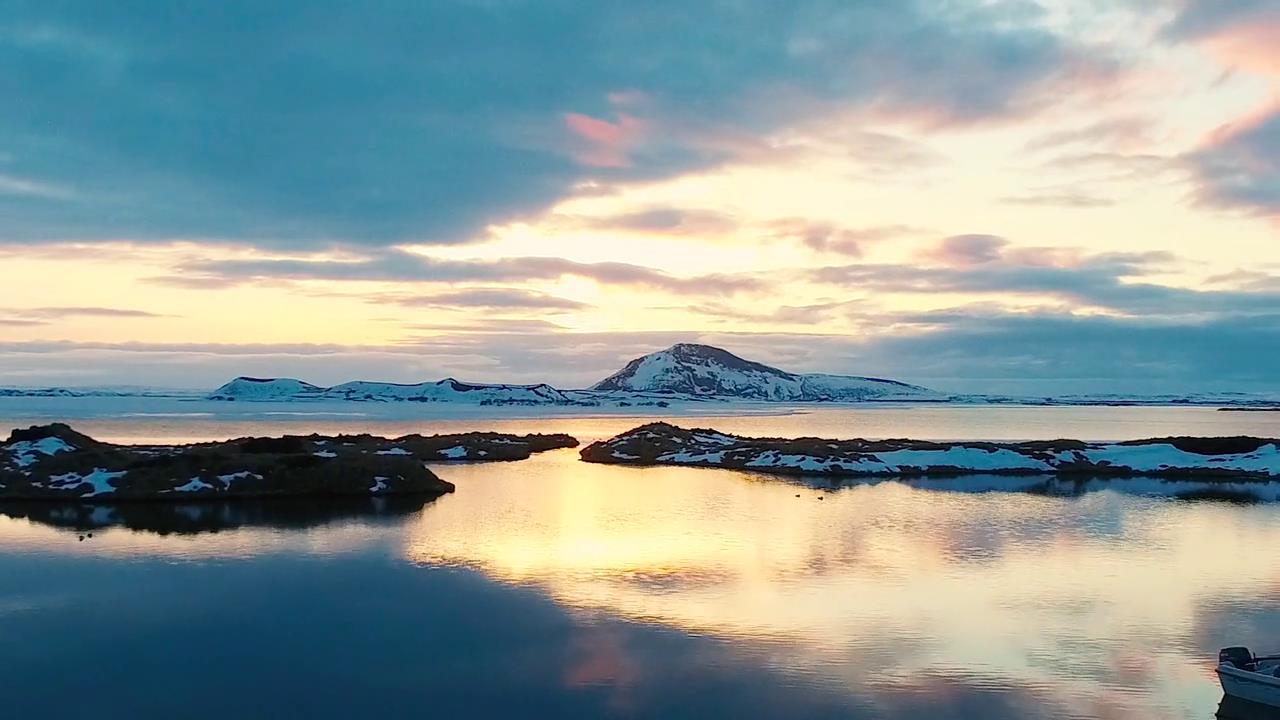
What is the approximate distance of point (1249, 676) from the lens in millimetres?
16641

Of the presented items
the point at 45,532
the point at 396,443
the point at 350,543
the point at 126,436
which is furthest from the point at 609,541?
the point at 126,436

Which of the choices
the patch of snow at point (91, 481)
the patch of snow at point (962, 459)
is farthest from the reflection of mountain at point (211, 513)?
the patch of snow at point (962, 459)

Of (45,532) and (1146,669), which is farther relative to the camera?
(45,532)

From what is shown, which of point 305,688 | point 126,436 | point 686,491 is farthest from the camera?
point 126,436

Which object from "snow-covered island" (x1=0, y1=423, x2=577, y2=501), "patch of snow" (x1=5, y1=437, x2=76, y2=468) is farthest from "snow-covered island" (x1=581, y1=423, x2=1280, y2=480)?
"patch of snow" (x1=5, y1=437, x2=76, y2=468)

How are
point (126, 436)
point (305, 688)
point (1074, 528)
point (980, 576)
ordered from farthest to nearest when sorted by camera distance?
point (126, 436) → point (1074, 528) → point (980, 576) → point (305, 688)

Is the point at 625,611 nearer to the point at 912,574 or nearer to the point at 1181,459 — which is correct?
the point at 912,574

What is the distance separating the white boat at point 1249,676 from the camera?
53.9ft

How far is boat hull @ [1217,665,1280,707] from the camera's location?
16.4 meters

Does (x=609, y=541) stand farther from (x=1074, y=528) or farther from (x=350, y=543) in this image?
→ (x=1074, y=528)

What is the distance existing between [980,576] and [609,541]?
13.7m

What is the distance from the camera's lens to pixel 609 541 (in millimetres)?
35094

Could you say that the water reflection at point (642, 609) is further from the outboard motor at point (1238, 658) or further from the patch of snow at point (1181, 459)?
the patch of snow at point (1181, 459)

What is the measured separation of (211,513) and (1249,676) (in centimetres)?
4132
